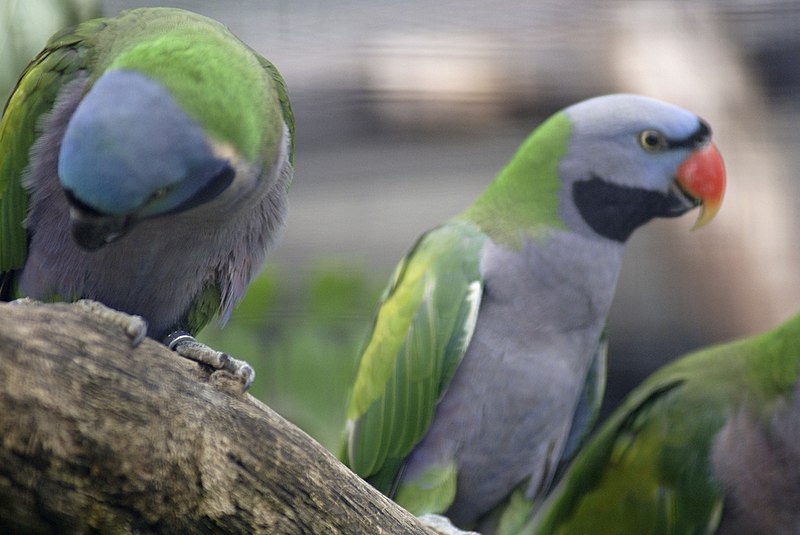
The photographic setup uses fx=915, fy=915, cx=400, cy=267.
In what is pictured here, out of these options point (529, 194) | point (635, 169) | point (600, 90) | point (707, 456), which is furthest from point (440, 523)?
point (600, 90)

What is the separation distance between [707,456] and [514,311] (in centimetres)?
48

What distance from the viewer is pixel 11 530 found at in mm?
960

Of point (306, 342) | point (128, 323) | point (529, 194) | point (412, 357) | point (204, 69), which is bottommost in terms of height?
point (306, 342)

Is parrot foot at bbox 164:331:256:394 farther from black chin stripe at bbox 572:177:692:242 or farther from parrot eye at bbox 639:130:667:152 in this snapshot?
parrot eye at bbox 639:130:667:152

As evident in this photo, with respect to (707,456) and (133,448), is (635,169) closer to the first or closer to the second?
(707,456)

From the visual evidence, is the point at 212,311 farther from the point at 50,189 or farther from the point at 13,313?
the point at 13,313

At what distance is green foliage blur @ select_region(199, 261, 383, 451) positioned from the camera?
223cm

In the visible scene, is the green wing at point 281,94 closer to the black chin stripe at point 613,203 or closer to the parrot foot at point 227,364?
the parrot foot at point 227,364

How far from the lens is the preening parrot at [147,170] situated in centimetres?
115

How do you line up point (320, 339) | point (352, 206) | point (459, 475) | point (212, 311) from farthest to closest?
point (352, 206) < point (320, 339) < point (459, 475) < point (212, 311)

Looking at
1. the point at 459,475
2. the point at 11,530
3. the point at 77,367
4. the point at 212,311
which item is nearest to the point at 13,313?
the point at 77,367

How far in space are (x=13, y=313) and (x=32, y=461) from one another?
159 millimetres

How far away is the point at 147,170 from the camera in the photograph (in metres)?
1.15

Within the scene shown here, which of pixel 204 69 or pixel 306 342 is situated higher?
pixel 204 69
